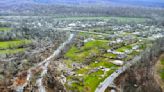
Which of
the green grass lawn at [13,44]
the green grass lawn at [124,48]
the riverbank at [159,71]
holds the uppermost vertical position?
the riverbank at [159,71]

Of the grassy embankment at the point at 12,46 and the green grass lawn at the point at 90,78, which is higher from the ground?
the green grass lawn at the point at 90,78

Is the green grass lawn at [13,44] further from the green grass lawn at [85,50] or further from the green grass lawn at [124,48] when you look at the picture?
the green grass lawn at [124,48]

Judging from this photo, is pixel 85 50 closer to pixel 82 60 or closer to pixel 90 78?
pixel 82 60

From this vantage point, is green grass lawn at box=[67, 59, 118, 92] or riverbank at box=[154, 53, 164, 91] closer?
green grass lawn at box=[67, 59, 118, 92]

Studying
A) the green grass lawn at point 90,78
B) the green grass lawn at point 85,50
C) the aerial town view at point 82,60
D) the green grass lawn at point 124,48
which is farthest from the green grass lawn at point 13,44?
the green grass lawn at point 124,48

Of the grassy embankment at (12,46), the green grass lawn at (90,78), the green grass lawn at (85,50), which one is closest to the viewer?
the green grass lawn at (90,78)

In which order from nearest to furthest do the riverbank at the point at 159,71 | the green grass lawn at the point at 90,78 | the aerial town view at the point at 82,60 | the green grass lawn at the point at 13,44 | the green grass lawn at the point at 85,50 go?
the green grass lawn at the point at 90,78, the aerial town view at the point at 82,60, the riverbank at the point at 159,71, the green grass lawn at the point at 85,50, the green grass lawn at the point at 13,44

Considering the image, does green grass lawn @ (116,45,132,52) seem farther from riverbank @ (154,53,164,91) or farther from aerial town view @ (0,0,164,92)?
riverbank @ (154,53,164,91)

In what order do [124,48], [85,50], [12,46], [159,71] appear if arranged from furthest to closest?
[12,46]
[124,48]
[85,50]
[159,71]


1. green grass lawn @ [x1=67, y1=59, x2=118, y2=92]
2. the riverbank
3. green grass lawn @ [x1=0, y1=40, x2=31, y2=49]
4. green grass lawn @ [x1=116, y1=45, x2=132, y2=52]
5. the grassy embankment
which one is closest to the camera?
green grass lawn @ [x1=67, y1=59, x2=118, y2=92]

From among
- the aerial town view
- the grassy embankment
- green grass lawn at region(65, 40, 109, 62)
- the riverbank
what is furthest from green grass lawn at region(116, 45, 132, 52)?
the grassy embankment

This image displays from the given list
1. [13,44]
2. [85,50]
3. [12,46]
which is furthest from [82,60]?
[13,44]

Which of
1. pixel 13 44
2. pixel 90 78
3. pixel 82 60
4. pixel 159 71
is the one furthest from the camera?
pixel 13 44
